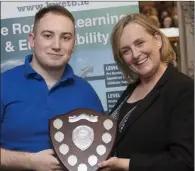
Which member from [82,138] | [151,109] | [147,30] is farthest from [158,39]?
[82,138]

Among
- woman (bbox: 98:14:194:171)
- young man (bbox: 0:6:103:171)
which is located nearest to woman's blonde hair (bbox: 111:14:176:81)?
woman (bbox: 98:14:194:171)

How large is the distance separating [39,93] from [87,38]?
1.96ft

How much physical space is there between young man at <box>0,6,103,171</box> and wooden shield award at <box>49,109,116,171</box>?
0.09 metres

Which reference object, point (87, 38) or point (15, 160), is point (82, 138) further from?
point (87, 38)

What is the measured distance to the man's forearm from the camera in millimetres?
1281

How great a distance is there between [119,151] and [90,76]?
0.67 m

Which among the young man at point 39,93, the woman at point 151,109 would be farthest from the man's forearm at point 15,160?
the woman at point 151,109

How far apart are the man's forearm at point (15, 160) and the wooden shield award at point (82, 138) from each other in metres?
0.13

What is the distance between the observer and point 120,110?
146 centimetres

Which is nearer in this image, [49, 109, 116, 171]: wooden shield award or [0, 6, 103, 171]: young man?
[49, 109, 116, 171]: wooden shield award

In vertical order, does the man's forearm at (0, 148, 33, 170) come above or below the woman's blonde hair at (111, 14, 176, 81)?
below

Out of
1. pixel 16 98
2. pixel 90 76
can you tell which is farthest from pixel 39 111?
pixel 90 76

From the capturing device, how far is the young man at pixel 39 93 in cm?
136

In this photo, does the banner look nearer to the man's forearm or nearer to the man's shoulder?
the man's shoulder
